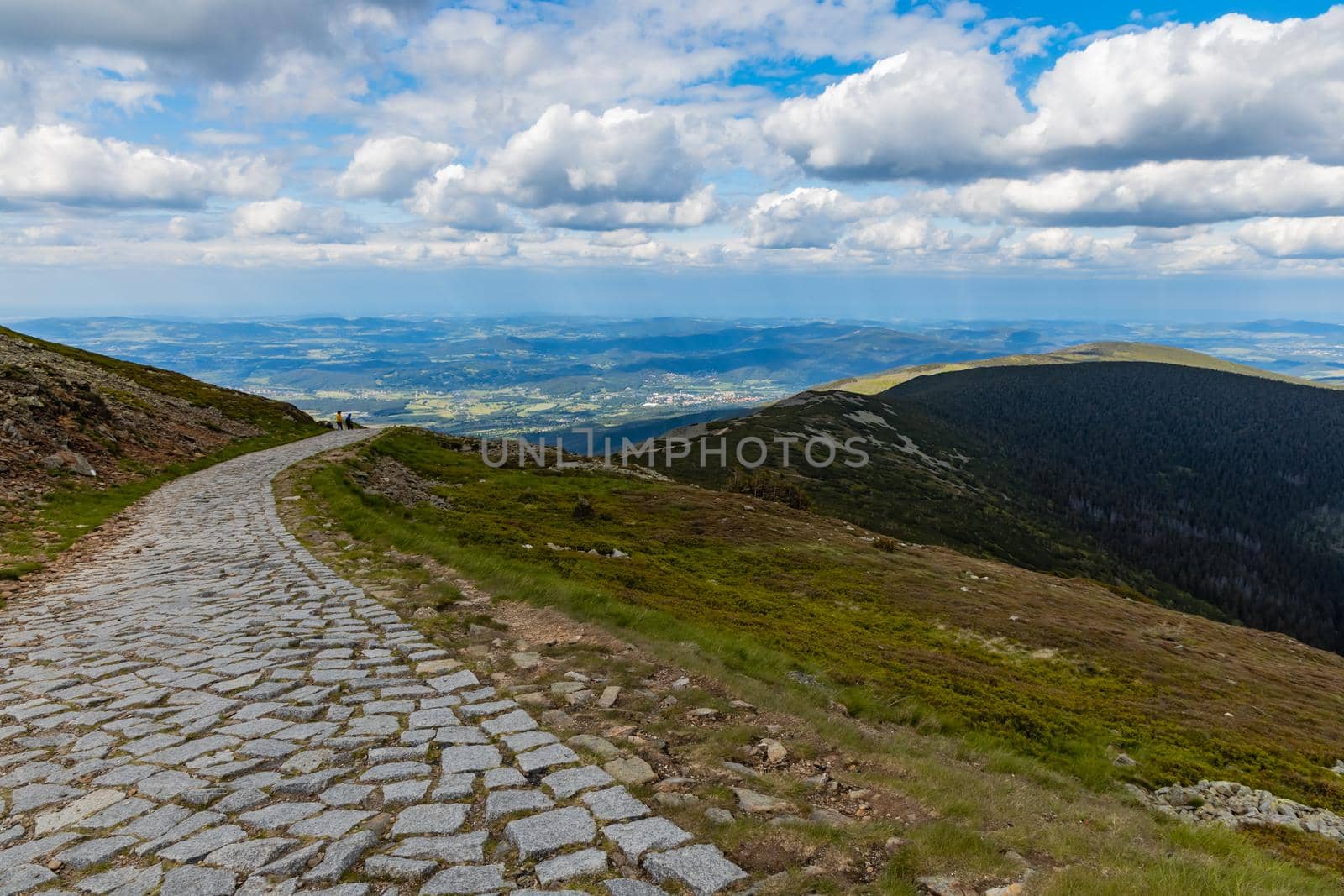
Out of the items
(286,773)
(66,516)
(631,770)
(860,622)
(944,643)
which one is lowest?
(944,643)

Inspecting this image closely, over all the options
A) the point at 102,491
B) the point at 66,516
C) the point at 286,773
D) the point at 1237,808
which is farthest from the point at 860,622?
the point at 102,491

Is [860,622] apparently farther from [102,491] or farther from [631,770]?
[102,491]

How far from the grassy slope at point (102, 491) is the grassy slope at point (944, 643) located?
7378mm

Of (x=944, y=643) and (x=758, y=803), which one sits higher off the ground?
(x=758, y=803)

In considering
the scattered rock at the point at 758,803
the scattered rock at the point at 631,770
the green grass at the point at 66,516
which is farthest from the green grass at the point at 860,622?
the green grass at the point at 66,516

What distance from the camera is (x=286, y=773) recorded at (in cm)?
721

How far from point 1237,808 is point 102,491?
3929cm

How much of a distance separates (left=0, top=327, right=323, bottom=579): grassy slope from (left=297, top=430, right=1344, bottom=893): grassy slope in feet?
24.2

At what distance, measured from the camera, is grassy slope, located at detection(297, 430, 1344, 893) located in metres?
9.00

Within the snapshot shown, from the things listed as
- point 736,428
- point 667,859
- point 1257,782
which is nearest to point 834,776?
point 667,859

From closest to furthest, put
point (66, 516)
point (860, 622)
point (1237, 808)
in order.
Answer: point (1237, 808) < point (66, 516) < point (860, 622)

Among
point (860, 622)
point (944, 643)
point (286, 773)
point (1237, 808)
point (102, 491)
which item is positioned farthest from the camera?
point (860, 622)

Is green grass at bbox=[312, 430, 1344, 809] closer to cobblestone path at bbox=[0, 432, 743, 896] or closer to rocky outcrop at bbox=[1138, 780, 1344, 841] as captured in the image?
rocky outcrop at bbox=[1138, 780, 1344, 841]

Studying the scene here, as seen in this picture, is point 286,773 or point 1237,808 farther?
point 1237,808
